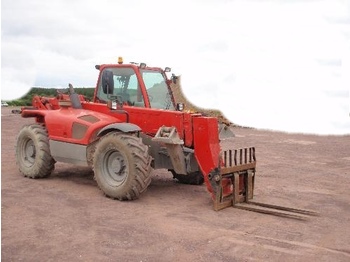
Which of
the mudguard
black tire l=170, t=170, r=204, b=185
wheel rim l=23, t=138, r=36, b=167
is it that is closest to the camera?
the mudguard

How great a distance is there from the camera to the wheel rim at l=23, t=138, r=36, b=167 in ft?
31.0

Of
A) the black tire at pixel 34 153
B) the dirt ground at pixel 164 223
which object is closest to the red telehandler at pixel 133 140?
the black tire at pixel 34 153

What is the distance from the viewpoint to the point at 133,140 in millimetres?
7332

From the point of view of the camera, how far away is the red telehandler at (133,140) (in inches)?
283

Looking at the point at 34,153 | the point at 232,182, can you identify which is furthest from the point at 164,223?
the point at 34,153

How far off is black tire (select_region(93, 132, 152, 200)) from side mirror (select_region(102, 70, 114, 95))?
1115mm

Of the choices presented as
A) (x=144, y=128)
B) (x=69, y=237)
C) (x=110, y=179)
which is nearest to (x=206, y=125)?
(x=144, y=128)

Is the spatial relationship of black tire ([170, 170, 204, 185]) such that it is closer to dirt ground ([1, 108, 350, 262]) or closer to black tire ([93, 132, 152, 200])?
dirt ground ([1, 108, 350, 262])

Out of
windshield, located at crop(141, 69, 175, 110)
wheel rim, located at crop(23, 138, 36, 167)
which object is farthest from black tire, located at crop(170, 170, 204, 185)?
wheel rim, located at crop(23, 138, 36, 167)

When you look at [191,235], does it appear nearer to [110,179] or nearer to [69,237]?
[69,237]

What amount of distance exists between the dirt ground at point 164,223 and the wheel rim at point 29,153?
36cm

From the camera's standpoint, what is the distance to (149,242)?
210 inches

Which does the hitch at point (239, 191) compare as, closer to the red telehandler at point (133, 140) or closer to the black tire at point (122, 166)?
the red telehandler at point (133, 140)

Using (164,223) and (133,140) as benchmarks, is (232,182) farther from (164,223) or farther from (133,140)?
(133,140)
